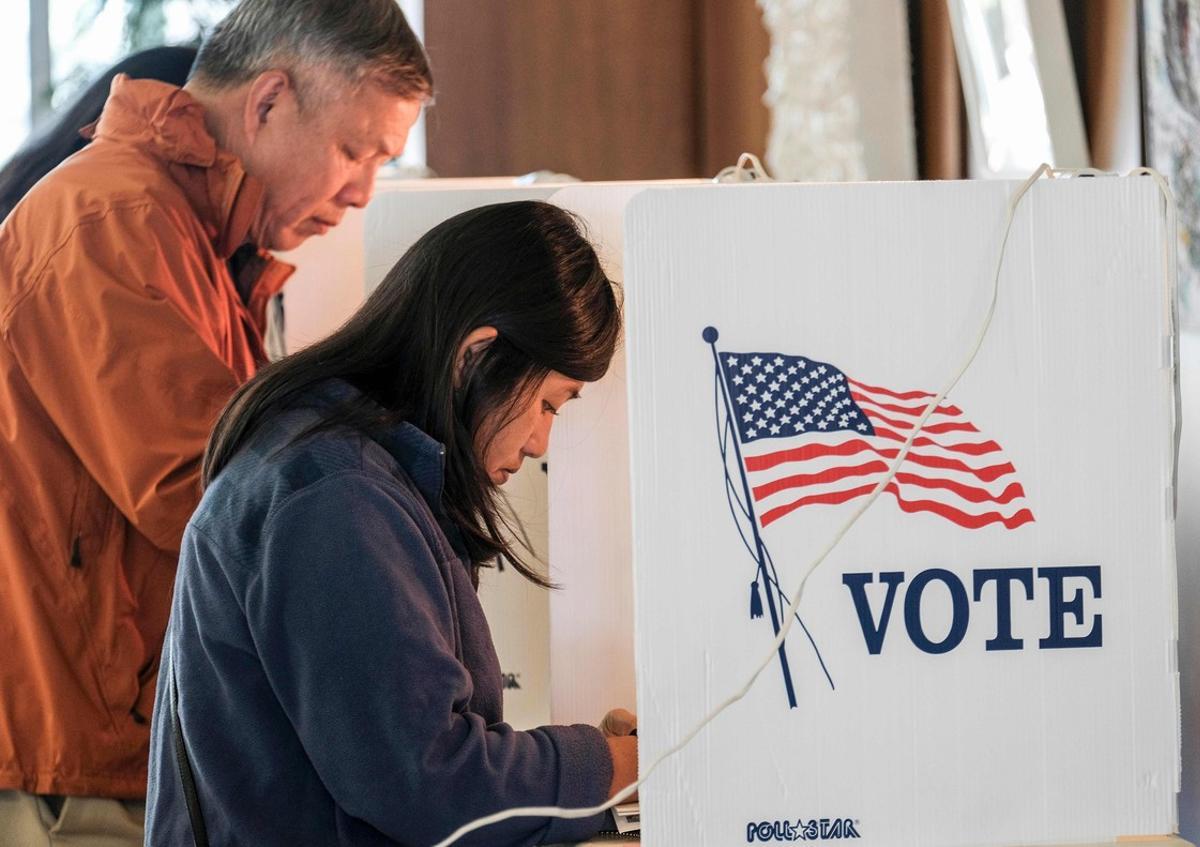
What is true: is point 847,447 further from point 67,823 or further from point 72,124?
point 72,124

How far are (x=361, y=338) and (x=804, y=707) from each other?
45 cm

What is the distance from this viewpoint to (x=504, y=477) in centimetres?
118

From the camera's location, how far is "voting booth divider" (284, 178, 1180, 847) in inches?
35.3

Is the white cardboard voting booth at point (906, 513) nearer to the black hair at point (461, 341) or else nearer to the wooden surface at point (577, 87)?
the black hair at point (461, 341)

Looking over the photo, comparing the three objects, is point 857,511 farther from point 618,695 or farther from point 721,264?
point 618,695

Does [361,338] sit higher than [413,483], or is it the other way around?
[361,338]

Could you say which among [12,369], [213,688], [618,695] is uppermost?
[12,369]

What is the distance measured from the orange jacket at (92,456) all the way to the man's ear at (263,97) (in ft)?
0.56

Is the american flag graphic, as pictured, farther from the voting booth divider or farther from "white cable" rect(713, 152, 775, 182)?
"white cable" rect(713, 152, 775, 182)

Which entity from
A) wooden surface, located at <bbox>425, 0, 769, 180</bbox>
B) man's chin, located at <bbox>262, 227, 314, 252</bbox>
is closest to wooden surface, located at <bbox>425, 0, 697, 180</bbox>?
wooden surface, located at <bbox>425, 0, 769, 180</bbox>

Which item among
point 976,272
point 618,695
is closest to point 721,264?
→ point 976,272

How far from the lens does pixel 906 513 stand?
0.91 meters

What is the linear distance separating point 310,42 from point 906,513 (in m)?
1.00

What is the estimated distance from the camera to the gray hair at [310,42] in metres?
1.56
